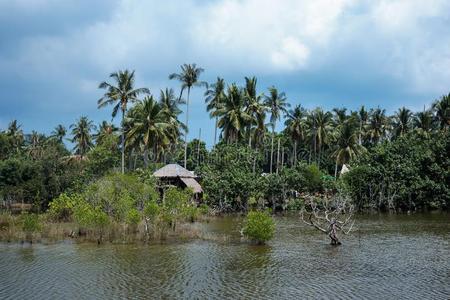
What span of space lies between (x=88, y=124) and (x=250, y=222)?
5358 centimetres

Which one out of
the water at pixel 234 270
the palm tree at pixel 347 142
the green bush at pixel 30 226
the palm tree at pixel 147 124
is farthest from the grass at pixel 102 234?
the palm tree at pixel 347 142

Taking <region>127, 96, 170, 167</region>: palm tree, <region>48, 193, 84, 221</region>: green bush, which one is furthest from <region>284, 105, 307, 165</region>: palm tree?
<region>48, 193, 84, 221</region>: green bush

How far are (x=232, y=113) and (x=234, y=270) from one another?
33.8m

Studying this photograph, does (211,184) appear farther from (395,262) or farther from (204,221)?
(395,262)

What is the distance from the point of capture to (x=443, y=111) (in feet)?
199

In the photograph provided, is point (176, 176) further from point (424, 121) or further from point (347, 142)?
point (424, 121)

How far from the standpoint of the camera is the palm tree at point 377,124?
228 feet

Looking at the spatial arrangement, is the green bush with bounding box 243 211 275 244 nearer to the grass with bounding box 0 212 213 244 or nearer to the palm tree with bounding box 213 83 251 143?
the grass with bounding box 0 212 213 244

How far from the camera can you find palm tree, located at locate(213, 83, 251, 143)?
5200cm

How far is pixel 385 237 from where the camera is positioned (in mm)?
28406

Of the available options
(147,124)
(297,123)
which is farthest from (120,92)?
(297,123)

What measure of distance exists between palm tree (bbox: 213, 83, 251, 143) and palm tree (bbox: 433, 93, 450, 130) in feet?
82.1

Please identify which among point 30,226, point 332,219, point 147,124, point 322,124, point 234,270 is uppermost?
point 322,124

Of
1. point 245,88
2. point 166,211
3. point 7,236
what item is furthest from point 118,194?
point 245,88
